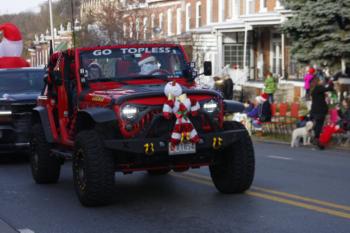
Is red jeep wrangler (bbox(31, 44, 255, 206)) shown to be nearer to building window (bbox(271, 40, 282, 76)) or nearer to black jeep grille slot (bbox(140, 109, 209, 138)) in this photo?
black jeep grille slot (bbox(140, 109, 209, 138))

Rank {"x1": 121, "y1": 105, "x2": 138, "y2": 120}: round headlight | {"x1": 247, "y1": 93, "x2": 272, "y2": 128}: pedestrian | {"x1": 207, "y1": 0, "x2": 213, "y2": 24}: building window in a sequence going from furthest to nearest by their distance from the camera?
→ 1. {"x1": 207, "y1": 0, "x2": 213, "y2": 24}: building window
2. {"x1": 247, "y1": 93, "x2": 272, "y2": 128}: pedestrian
3. {"x1": 121, "y1": 105, "x2": 138, "y2": 120}: round headlight

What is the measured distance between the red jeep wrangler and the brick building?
71.8 feet

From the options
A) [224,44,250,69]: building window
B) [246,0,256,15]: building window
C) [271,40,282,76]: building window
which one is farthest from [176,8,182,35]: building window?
[271,40,282,76]: building window

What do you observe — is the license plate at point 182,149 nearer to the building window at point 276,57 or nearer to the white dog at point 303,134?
the white dog at point 303,134

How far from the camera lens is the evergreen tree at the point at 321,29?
79.8ft

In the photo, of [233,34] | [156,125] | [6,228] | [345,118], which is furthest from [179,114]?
[233,34]

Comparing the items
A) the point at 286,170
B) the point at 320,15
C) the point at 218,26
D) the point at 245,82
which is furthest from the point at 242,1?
the point at 286,170

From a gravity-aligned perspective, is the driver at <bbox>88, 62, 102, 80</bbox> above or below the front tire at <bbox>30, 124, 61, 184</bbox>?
above

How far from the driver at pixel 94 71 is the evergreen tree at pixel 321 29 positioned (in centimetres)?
1508

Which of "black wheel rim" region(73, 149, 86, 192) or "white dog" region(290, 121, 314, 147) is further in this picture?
"white dog" region(290, 121, 314, 147)

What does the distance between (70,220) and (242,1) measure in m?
32.9

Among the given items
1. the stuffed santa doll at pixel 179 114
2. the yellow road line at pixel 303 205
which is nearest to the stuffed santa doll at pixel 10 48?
the yellow road line at pixel 303 205

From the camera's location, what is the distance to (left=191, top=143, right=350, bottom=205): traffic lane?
34.6ft

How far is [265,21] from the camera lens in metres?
34.9
